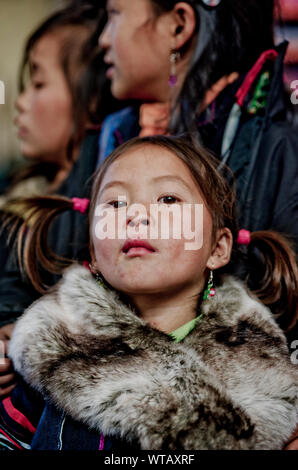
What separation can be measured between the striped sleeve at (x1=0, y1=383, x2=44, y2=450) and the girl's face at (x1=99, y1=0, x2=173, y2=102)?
1.05 m

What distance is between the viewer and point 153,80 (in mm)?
1795

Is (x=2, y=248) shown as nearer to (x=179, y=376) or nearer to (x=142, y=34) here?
(x=142, y=34)

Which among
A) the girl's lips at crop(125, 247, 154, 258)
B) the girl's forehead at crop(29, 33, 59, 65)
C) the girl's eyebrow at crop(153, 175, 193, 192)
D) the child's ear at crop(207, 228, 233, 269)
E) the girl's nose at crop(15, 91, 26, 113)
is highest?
the girl's forehead at crop(29, 33, 59, 65)

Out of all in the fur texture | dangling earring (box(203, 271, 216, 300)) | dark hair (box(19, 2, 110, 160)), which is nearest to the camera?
the fur texture

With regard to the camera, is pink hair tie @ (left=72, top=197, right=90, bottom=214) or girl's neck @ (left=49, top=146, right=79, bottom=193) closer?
pink hair tie @ (left=72, top=197, right=90, bottom=214)

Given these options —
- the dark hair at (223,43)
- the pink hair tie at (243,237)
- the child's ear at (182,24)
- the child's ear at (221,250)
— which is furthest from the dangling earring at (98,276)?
the child's ear at (182,24)

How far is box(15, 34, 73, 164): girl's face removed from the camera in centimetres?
222

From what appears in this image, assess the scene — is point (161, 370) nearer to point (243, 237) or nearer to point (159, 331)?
point (159, 331)

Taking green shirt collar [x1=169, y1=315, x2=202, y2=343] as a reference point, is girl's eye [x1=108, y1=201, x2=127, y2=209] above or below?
above

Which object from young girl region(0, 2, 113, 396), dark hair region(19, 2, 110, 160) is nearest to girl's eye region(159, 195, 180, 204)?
young girl region(0, 2, 113, 396)

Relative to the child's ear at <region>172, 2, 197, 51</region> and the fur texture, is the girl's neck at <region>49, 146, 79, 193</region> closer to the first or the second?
the child's ear at <region>172, 2, 197, 51</region>

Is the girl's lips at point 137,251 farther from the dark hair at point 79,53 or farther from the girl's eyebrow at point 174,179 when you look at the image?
the dark hair at point 79,53

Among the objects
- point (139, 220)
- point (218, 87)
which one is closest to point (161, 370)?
point (139, 220)

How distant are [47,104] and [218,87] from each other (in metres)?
0.81
